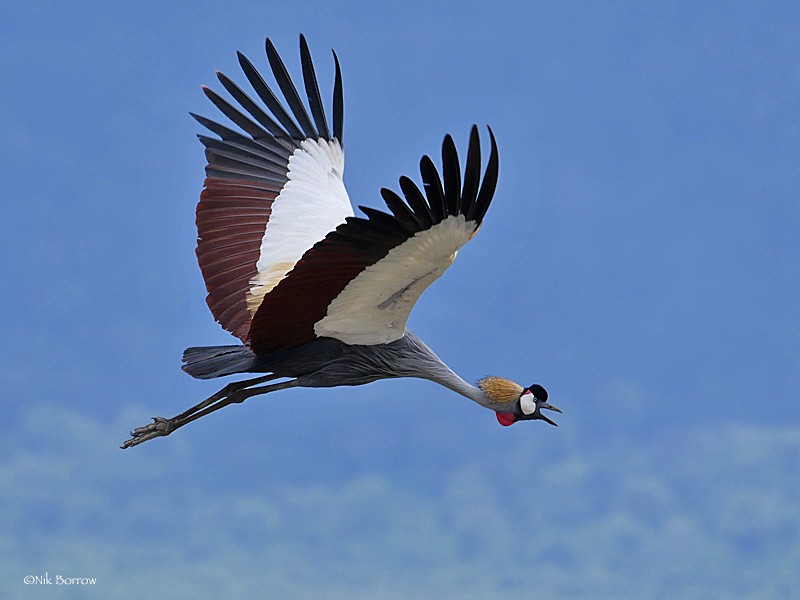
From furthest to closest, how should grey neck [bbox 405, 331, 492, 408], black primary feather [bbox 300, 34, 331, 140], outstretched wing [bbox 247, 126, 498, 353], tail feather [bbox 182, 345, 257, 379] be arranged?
black primary feather [bbox 300, 34, 331, 140] → grey neck [bbox 405, 331, 492, 408] → tail feather [bbox 182, 345, 257, 379] → outstretched wing [bbox 247, 126, 498, 353]

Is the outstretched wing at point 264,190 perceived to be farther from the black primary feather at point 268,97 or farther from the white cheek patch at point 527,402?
the white cheek patch at point 527,402

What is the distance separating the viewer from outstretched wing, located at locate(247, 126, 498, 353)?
23.0 ft

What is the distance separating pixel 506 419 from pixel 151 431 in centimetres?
257

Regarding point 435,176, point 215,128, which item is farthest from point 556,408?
point 215,128

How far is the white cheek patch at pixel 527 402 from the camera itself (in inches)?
350

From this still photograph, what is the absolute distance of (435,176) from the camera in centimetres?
695

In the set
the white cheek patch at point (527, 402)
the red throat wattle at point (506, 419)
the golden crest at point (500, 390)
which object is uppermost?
the golden crest at point (500, 390)

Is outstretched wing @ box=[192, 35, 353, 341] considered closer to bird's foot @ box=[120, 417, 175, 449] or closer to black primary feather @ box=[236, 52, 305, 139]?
black primary feather @ box=[236, 52, 305, 139]

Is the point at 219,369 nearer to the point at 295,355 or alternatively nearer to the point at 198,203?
the point at 295,355

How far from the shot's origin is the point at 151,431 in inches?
351

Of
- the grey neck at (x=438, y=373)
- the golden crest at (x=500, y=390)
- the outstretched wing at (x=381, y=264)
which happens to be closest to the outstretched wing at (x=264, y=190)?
the outstretched wing at (x=381, y=264)

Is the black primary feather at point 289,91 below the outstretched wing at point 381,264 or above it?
above

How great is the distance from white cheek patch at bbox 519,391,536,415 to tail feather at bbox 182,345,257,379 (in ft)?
6.39

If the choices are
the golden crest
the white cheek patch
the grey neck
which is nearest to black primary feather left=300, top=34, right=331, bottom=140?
the grey neck
